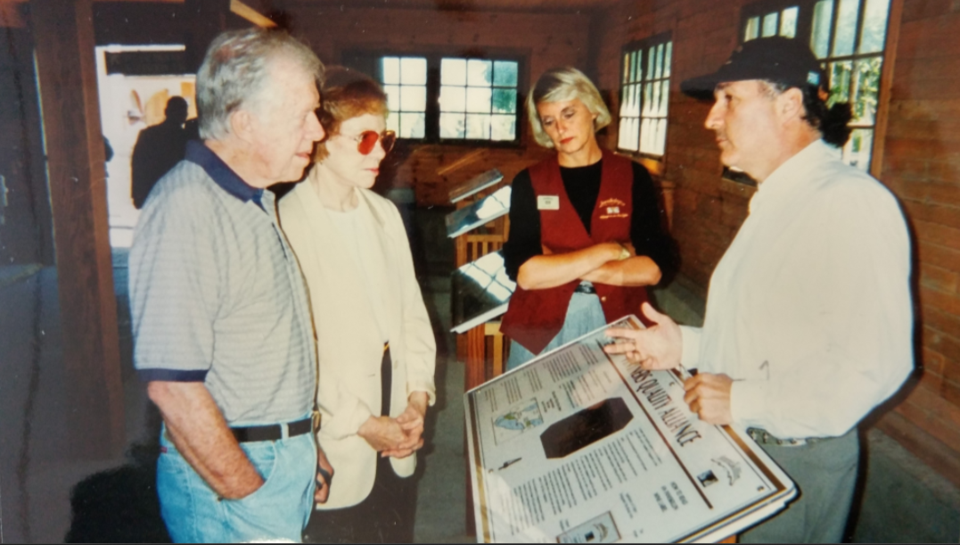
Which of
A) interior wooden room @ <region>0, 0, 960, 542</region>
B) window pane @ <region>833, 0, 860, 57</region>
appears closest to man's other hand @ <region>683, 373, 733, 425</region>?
interior wooden room @ <region>0, 0, 960, 542</region>

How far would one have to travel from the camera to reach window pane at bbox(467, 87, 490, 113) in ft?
4.71

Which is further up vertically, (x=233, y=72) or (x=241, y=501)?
(x=233, y=72)

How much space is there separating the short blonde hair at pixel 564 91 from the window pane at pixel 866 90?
2.50 feet

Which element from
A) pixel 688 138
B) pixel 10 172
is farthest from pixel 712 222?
pixel 10 172

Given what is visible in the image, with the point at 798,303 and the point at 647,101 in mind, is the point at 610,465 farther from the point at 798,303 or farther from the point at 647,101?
the point at 647,101

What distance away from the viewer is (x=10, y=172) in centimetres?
128

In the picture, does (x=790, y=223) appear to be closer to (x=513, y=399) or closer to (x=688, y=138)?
(x=513, y=399)

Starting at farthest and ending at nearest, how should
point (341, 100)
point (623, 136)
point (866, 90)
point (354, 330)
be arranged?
1. point (623, 136)
2. point (866, 90)
3. point (354, 330)
4. point (341, 100)

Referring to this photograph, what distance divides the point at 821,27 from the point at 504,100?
3.68 feet

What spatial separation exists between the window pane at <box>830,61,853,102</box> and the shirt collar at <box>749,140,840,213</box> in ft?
2.20

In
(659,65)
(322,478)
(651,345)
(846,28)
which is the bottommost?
(322,478)

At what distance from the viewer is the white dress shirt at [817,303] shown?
2.99ft

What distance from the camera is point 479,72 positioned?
4.66ft

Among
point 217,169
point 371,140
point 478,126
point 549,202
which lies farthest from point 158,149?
point 549,202
